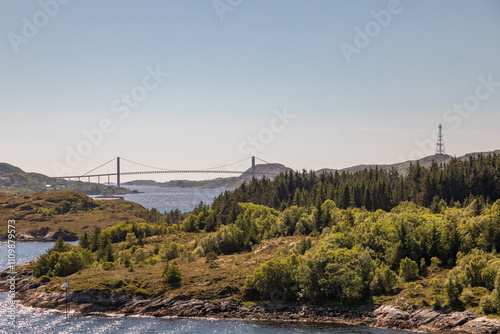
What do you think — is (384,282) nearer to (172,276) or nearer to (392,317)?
(392,317)

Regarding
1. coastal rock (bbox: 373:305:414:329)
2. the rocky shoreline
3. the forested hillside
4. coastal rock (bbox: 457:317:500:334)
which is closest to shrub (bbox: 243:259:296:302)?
the rocky shoreline

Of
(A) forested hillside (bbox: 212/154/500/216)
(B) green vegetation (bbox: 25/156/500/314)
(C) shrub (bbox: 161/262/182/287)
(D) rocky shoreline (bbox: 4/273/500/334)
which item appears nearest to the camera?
(D) rocky shoreline (bbox: 4/273/500/334)

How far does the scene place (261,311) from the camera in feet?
277

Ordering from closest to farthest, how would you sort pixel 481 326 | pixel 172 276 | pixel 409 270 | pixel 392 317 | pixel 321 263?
pixel 481 326
pixel 392 317
pixel 321 263
pixel 409 270
pixel 172 276

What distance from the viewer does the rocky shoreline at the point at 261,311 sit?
72.9 metres

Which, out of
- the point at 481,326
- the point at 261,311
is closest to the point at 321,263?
the point at 261,311

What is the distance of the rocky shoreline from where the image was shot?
2869 inches

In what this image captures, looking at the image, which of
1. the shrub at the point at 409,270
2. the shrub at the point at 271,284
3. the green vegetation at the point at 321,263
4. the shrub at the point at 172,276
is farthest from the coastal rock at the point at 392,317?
the shrub at the point at 172,276

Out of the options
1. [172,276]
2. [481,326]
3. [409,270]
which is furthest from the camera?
[172,276]

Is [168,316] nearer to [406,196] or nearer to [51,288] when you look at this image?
[51,288]

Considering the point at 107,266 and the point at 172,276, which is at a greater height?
the point at 107,266

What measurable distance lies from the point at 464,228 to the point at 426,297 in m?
23.1

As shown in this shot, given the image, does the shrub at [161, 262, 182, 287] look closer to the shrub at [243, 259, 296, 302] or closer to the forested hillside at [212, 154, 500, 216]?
the shrub at [243, 259, 296, 302]

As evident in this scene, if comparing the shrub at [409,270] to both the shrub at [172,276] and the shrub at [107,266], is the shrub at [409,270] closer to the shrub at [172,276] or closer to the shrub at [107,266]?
the shrub at [172,276]
